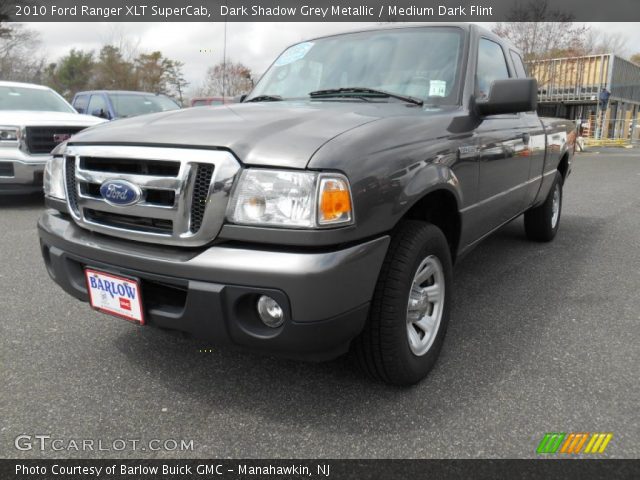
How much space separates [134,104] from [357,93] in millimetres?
7735

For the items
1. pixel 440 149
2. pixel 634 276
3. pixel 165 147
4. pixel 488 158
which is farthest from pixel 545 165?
pixel 165 147

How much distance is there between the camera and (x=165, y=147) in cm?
189

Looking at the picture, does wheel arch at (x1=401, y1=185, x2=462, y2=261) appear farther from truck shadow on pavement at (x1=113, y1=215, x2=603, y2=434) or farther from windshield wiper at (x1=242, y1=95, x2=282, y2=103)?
windshield wiper at (x1=242, y1=95, x2=282, y2=103)

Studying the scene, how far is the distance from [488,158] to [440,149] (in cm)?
68

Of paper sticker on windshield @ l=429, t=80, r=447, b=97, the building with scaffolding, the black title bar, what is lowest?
the black title bar

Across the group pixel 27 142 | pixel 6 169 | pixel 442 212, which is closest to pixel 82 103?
pixel 27 142

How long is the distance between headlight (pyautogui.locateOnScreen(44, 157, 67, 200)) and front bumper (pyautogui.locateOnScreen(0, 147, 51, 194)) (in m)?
4.24

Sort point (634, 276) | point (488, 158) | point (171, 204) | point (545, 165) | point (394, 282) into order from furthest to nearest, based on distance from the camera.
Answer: point (545, 165) → point (634, 276) → point (488, 158) → point (394, 282) → point (171, 204)

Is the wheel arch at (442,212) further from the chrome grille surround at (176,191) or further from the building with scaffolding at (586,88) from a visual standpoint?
the building with scaffolding at (586,88)

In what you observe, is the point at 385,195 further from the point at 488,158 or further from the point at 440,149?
the point at 488,158

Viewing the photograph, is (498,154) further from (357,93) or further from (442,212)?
(357,93)

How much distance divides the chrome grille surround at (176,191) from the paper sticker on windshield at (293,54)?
1.67 m

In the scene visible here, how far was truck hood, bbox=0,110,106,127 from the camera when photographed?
623 centimetres

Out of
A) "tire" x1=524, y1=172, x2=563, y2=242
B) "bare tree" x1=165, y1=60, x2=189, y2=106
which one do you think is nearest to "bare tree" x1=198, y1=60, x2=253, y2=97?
"bare tree" x1=165, y1=60, x2=189, y2=106
